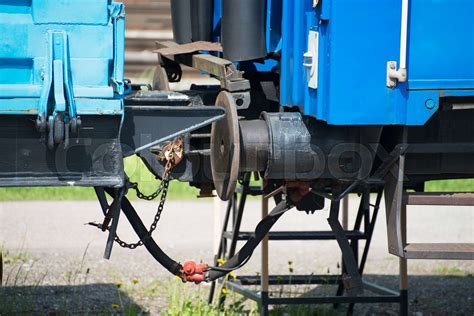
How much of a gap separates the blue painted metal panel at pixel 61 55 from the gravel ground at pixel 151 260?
82.9 inches

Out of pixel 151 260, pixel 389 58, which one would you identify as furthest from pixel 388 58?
pixel 151 260

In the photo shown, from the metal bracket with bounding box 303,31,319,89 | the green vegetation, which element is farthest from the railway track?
the metal bracket with bounding box 303,31,319,89

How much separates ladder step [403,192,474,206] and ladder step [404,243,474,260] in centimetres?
20

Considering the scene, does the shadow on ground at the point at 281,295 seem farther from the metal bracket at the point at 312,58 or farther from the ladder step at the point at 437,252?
the metal bracket at the point at 312,58

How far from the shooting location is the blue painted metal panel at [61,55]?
372cm

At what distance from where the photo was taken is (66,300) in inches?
240

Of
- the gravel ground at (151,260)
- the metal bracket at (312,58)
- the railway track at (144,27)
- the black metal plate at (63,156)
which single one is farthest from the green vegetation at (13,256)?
the railway track at (144,27)

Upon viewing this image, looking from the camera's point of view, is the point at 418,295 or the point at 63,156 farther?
the point at 418,295

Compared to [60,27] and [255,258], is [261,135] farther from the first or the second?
[255,258]

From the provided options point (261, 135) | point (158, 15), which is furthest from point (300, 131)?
point (158, 15)

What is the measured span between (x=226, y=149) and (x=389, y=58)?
33.8 inches

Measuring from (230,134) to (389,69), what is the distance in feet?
2.55

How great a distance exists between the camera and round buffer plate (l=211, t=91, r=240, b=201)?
409 centimetres

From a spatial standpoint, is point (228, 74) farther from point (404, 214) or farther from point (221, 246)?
point (221, 246)
